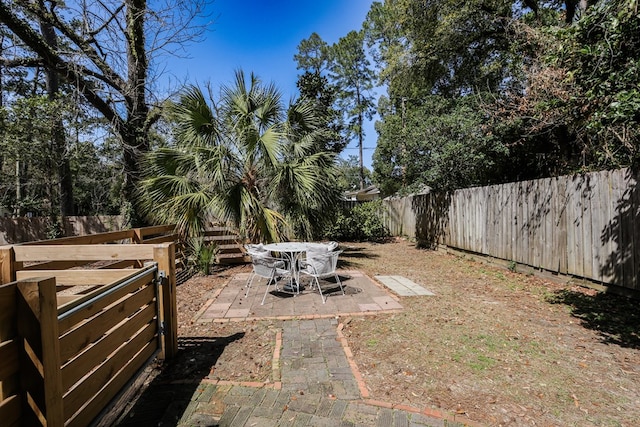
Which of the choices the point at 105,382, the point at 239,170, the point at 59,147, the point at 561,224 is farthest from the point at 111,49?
the point at 561,224

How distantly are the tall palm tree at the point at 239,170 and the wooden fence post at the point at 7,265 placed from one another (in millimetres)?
3688

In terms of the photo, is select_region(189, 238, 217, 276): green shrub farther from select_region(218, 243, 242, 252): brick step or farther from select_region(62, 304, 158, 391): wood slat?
select_region(62, 304, 158, 391): wood slat

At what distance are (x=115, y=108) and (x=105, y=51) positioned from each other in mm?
1441

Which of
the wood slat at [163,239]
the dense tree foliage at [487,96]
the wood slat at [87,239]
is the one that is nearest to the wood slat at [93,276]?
the wood slat at [87,239]

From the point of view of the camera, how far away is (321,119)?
25.6 ft

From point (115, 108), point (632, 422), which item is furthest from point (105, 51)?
point (632, 422)

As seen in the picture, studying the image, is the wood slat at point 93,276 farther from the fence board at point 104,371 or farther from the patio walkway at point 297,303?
the patio walkway at point 297,303

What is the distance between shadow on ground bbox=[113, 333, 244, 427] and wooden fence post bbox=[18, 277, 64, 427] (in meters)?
0.89

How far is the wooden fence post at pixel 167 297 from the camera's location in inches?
112

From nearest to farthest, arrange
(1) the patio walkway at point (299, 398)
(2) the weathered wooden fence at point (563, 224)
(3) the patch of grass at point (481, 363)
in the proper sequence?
(1) the patio walkway at point (299, 398)
(3) the patch of grass at point (481, 363)
(2) the weathered wooden fence at point (563, 224)

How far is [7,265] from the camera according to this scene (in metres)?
2.67

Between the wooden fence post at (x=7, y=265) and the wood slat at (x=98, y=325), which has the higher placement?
the wooden fence post at (x=7, y=265)

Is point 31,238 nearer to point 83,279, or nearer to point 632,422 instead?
point 83,279

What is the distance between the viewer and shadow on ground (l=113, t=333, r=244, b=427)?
2.13m
